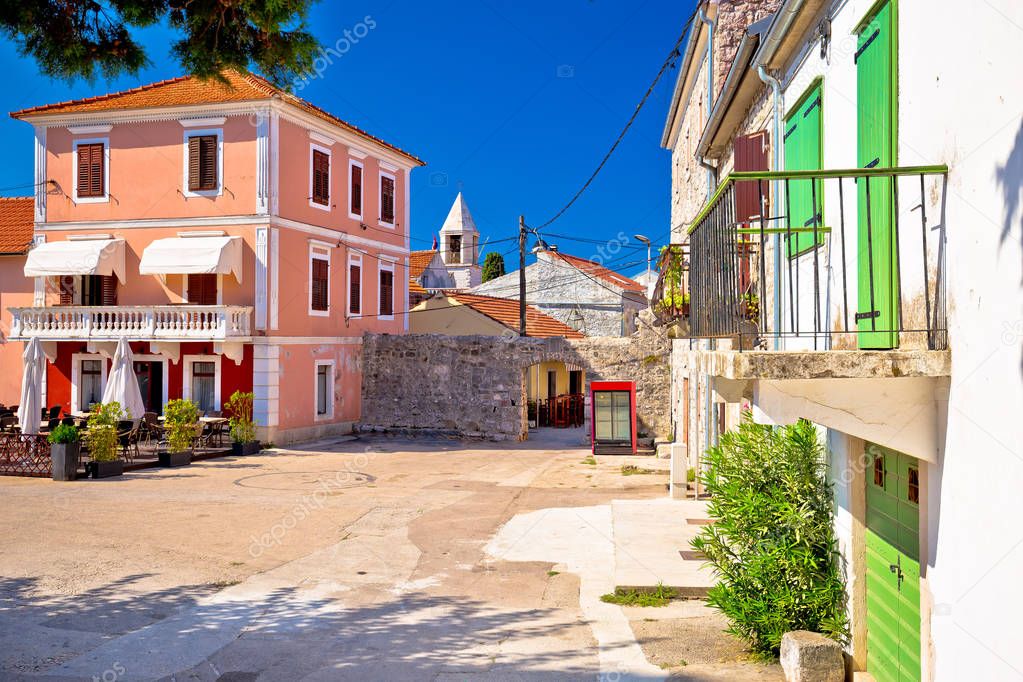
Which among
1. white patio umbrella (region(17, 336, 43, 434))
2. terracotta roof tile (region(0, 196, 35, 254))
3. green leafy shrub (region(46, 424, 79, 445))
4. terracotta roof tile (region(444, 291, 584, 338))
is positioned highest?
terracotta roof tile (region(0, 196, 35, 254))

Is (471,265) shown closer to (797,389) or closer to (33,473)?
(33,473)

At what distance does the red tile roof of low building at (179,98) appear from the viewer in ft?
74.1

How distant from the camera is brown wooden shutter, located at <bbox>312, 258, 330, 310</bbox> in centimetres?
2434

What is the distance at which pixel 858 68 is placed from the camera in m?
5.43

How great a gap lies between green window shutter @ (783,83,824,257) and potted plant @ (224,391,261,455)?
16920 mm

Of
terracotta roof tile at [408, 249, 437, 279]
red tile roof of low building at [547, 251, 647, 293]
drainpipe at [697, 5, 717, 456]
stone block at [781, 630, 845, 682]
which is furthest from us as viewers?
terracotta roof tile at [408, 249, 437, 279]

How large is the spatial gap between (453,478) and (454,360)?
7.72 m

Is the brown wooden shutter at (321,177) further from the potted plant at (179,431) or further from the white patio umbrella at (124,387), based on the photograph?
the potted plant at (179,431)

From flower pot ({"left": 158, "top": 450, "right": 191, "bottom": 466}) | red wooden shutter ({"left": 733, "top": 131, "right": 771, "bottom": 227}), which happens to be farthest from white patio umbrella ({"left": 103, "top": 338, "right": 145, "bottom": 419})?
red wooden shutter ({"left": 733, "top": 131, "right": 771, "bottom": 227})

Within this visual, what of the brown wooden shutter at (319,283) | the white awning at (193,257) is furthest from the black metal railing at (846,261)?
the brown wooden shutter at (319,283)

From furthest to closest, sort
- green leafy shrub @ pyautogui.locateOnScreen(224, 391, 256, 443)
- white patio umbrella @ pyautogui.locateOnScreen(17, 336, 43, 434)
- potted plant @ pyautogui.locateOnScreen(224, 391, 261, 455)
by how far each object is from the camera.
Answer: green leafy shrub @ pyautogui.locateOnScreen(224, 391, 256, 443)
potted plant @ pyautogui.locateOnScreen(224, 391, 261, 455)
white patio umbrella @ pyautogui.locateOnScreen(17, 336, 43, 434)

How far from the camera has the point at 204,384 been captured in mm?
23250

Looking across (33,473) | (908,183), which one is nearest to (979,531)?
(908,183)

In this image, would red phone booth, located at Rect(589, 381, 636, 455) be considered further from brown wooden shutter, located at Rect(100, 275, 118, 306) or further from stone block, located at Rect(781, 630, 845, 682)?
stone block, located at Rect(781, 630, 845, 682)
